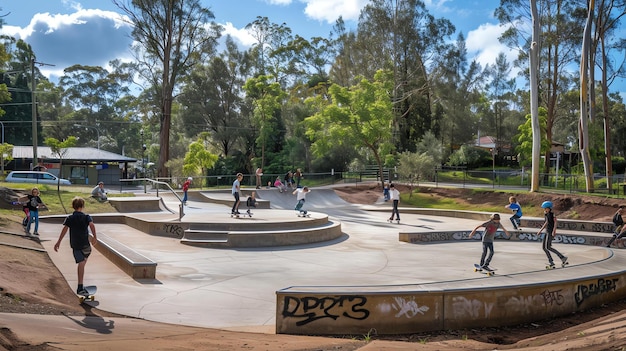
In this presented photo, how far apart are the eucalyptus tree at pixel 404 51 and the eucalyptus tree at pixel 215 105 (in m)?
15.0

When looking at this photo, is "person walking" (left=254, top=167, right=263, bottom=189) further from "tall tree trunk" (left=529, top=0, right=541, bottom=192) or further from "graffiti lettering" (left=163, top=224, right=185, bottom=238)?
"tall tree trunk" (left=529, top=0, right=541, bottom=192)

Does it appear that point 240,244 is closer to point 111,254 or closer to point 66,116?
point 111,254

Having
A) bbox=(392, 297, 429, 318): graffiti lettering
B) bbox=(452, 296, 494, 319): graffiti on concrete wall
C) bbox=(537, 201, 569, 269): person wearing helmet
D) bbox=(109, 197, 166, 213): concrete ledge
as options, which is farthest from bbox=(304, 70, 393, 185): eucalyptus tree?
bbox=(392, 297, 429, 318): graffiti lettering

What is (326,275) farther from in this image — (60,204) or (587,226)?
(60,204)

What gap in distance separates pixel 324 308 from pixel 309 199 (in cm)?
2533

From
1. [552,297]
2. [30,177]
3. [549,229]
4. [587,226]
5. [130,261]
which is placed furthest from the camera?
[30,177]

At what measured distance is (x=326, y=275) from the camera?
10.5m

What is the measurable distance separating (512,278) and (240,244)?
838 centimetres

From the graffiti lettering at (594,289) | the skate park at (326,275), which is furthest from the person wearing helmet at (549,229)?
the graffiti lettering at (594,289)

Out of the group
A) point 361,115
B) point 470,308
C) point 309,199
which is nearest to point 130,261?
point 470,308

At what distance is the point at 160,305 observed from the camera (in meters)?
7.73

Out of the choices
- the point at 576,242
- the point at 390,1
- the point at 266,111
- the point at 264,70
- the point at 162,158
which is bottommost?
the point at 576,242

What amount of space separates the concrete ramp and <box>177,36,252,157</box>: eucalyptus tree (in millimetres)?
21252

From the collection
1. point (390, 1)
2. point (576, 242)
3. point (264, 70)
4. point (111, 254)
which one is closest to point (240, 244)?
point (111, 254)
